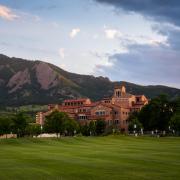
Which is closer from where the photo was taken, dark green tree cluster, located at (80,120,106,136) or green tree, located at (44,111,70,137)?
green tree, located at (44,111,70,137)

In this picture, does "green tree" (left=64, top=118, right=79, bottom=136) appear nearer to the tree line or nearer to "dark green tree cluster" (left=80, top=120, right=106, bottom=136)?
the tree line

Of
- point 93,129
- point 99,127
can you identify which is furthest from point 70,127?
point 99,127

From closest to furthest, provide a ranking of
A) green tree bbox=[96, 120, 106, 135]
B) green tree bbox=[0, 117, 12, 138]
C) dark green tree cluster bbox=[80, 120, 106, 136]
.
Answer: green tree bbox=[0, 117, 12, 138]
dark green tree cluster bbox=[80, 120, 106, 136]
green tree bbox=[96, 120, 106, 135]

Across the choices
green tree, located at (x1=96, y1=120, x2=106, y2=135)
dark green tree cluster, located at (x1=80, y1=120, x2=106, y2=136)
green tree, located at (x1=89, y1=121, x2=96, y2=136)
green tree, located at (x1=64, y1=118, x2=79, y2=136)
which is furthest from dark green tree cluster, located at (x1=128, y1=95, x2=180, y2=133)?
green tree, located at (x1=64, y1=118, x2=79, y2=136)

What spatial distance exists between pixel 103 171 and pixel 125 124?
533ft

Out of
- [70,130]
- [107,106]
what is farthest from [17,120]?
[107,106]

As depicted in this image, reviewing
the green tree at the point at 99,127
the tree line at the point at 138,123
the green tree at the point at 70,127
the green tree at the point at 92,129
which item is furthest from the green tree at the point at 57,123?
the green tree at the point at 99,127

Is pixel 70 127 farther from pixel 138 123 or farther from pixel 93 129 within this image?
pixel 138 123

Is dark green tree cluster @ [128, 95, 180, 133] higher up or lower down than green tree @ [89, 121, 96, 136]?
higher up

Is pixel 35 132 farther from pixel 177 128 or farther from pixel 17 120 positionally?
pixel 177 128

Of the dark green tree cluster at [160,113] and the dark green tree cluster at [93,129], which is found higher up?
the dark green tree cluster at [160,113]

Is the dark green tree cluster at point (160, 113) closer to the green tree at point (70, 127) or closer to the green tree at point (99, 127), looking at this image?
the green tree at point (99, 127)

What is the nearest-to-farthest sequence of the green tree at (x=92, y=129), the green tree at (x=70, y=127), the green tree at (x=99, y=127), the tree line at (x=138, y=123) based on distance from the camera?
the green tree at (x=70, y=127)
the tree line at (x=138, y=123)
the green tree at (x=92, y=129)
the green tree at (x=99, y=127)

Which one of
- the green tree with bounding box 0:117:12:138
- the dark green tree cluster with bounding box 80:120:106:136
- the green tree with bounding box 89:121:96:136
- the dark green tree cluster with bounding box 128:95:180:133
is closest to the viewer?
the green tree with bounding box 0:117:12:138
